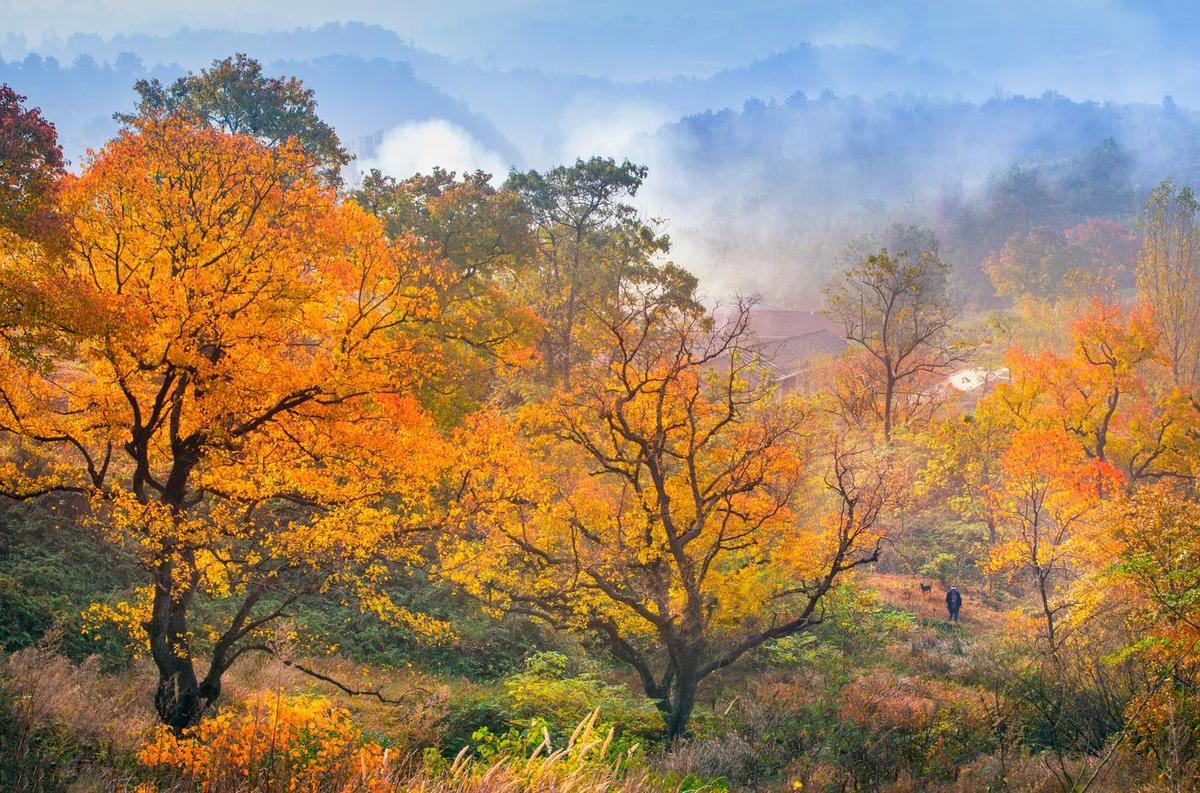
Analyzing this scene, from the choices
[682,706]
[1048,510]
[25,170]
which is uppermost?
[25,170]

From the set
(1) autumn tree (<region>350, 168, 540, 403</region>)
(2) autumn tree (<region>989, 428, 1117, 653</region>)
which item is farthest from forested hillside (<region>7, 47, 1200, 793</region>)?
(2) autumn tree (<region>989, 428, 1117, 653</region>)

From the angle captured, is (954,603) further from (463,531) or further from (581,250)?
(581,250)

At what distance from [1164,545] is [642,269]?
1016 inches

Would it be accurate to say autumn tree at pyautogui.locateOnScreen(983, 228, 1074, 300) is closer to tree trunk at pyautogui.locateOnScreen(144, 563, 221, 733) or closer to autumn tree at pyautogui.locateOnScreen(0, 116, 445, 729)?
autumn tree at pyautogui.locateOnScreen(0, 116, 445, 729)

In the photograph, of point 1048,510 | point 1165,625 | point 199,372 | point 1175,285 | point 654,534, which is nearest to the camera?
point 1165,625

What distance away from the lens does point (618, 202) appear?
38531mm

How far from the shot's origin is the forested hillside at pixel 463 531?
10.8m

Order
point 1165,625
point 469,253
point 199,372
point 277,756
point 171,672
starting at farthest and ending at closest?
1. point 469,253
2. point 171,672
3. point 199,372
4. point 1165,625
5. point 277,756

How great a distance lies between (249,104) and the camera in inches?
1382

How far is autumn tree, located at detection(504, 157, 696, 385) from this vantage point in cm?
3425

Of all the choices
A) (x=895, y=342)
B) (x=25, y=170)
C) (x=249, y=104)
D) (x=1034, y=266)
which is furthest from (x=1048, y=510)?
(x=1034, y=266)

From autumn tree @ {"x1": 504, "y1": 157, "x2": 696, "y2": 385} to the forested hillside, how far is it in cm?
34

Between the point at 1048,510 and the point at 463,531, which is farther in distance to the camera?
the point at 1048,510

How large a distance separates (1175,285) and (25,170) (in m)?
53.7
